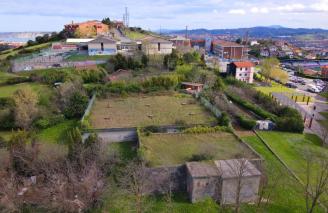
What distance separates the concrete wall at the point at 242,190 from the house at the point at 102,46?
40.6m

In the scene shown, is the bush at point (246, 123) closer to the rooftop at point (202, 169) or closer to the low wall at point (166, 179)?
the rooftop at point (202, 169)

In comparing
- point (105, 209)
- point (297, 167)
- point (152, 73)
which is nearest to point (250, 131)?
point (297, 167)

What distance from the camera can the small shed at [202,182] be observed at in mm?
14266

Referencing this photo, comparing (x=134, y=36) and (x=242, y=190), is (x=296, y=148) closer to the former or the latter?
(x=242, y=190)

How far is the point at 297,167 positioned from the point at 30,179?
1724 cm

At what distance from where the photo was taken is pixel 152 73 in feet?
131

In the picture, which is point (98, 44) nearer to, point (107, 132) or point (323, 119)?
point (107, 132)

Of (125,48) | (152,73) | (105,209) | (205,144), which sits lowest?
(105,209)

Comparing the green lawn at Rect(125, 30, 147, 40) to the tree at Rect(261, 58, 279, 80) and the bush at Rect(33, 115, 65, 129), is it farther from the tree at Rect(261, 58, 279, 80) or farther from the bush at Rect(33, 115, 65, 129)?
the bush at Rect(33, 115, 65, 129)

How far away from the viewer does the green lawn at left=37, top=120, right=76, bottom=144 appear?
21.5 m

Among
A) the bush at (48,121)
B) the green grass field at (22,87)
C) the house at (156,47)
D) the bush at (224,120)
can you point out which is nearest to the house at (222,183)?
the bush at (224,120)

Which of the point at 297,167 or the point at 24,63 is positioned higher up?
the point at 24,63

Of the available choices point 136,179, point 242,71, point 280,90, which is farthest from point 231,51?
point 136,179

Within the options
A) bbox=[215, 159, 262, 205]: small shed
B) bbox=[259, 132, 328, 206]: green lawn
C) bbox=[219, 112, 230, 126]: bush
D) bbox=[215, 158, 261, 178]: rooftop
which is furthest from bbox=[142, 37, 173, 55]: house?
bbox=[215, 159, 262, 205]: small shed
